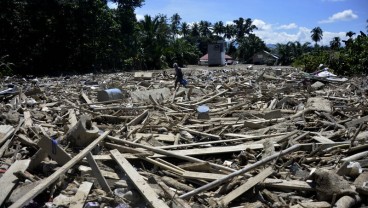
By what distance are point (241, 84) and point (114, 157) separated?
31.9 ft

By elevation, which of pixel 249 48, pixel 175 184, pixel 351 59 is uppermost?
pixel 249 48

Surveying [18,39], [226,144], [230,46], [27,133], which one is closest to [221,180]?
[226,144]

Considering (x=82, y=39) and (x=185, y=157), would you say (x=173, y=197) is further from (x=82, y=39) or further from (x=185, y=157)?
(x=82, y=39)

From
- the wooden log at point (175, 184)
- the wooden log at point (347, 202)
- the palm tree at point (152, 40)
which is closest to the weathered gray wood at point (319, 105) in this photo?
the wooden log at point (347, 202)

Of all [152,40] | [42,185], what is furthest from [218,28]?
[42,185]

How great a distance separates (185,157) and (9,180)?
7.74ft

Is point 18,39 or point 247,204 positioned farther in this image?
point 18,39

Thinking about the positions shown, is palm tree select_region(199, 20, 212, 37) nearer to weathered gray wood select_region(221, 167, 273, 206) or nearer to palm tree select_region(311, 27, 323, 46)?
palm tree select_region(311, 27, 323, 46)

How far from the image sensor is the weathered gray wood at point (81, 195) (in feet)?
12.9

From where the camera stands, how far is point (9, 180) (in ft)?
13.7

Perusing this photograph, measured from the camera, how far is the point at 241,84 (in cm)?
1412

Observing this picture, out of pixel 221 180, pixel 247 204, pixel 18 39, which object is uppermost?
pixel 18 39

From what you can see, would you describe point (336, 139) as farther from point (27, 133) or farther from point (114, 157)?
point (27, 133)

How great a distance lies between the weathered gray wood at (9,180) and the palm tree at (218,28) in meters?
70.9
